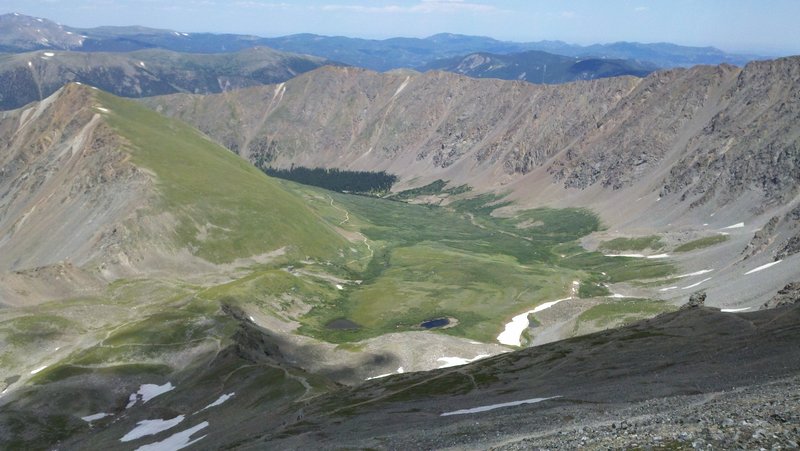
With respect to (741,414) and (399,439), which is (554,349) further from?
(741,414)

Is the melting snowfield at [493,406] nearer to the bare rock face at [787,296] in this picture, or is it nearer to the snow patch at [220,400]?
the snow patch at [220,400]

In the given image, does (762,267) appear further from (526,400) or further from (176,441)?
(176,441)

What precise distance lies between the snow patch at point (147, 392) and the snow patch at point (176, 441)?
67.4ft

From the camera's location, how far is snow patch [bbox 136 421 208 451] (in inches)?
2933

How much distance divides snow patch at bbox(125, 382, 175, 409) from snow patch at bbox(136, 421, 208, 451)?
2056 centimetres

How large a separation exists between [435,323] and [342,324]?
23.3m

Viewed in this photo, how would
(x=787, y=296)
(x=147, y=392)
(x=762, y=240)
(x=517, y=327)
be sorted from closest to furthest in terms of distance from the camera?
(x=787, y=296)
(x=147, y=392)
(x=517, y=327)
(x=762, y=240)

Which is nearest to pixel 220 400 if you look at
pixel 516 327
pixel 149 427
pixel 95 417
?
pixel 149 427

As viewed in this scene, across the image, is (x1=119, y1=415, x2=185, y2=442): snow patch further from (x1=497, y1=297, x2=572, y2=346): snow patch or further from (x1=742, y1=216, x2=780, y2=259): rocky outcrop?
(x1=742, y1=216, x2=780, y2=259): rocky outcrop

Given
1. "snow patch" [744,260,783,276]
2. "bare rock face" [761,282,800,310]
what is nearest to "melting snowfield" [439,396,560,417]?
"bare rock face" [761,282,800,310]

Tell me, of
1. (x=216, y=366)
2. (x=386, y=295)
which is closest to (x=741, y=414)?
→ (x=216, y=366)

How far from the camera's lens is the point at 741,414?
119 ft

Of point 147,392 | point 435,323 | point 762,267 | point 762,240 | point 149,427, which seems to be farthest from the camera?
point 762,240

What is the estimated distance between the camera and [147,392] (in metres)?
99.6
